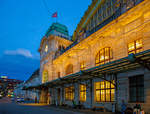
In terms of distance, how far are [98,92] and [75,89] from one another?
5.90 m

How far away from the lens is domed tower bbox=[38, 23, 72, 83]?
37.2m

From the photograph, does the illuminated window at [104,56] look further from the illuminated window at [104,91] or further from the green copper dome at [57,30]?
the green copper dome at [57,30]

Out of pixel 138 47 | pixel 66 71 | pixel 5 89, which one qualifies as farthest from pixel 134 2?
pixel 5 89

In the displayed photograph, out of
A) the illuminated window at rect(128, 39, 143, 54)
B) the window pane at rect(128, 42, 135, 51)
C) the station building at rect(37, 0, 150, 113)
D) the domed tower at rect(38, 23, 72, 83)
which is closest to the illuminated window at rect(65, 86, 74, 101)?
the station building at rect(37, 0, 150, 113)

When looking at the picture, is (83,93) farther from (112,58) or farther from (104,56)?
(112,58)

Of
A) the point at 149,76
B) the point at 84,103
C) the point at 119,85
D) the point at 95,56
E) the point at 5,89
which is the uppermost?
the point at 95,56

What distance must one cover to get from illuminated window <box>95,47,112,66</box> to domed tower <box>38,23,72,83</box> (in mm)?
14241

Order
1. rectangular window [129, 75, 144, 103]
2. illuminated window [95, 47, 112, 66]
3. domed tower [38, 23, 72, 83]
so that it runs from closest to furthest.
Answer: rectangular window [129, 75, 144, 103]
illuminated window [95, 47, 112, 66]
domed tower [38, 23, 72, 83]

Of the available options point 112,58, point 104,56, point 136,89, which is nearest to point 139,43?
point 112,58

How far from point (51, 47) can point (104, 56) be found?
20054 millimetres

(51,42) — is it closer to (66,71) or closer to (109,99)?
(66,71)

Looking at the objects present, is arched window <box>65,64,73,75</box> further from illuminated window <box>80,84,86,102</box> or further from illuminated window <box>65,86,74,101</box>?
illuminated window <box>80,84,86,102</box>

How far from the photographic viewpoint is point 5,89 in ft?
620

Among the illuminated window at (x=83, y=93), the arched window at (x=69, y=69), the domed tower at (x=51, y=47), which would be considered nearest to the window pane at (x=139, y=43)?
the illuminated window at (x=83, y=93)
